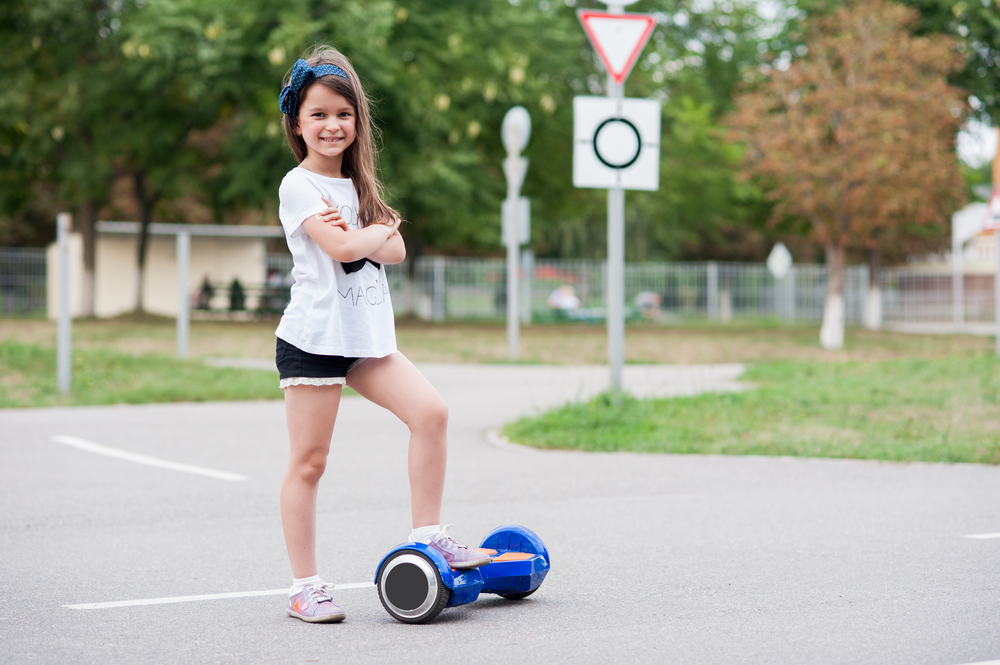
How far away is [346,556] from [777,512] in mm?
2484

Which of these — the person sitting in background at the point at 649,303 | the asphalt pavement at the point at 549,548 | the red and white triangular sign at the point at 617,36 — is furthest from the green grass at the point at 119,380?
the person sitting in background at the point at 649,303

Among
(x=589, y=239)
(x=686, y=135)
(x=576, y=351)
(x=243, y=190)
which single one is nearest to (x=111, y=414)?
(x=576, y=351)

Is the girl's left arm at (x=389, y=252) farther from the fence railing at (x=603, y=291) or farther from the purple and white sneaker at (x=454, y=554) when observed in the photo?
the fence railing at (x=603, y=291)

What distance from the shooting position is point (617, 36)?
9656 millimetres

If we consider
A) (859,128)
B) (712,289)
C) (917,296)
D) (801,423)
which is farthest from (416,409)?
(917,296)

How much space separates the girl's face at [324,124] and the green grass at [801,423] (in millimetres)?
5478

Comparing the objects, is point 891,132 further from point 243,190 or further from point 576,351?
point 243,190

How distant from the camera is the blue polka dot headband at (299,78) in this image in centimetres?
395

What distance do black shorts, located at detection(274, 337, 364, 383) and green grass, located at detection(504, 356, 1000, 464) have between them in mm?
5366

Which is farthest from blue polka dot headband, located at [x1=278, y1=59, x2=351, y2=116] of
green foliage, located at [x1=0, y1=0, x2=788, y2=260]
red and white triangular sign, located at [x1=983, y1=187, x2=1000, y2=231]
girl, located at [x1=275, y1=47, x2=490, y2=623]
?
green foliage, located at [x1=0, y1=0, x2=788, y2=260]

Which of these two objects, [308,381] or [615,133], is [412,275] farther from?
[308,381]

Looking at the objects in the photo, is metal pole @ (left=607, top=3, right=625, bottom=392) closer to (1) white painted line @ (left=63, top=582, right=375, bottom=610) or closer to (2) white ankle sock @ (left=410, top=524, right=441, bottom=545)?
(1) white painted line @ (left=63, top=582, right=375, bottom=610)

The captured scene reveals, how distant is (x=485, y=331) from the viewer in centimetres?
2688

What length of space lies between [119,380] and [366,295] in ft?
35.9
